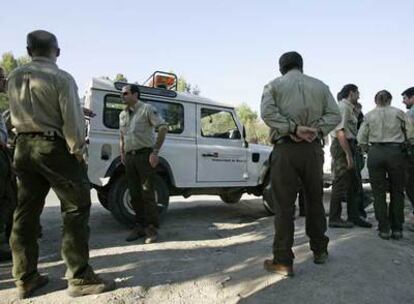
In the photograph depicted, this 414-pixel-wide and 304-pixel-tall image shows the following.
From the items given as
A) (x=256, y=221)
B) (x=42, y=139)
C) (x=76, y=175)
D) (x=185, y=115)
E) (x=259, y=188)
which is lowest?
(x=256, y=221)

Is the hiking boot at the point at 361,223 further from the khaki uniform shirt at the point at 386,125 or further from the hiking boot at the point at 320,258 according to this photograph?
the hiking boot at the point at 320,258

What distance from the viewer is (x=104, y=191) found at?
6152 mm

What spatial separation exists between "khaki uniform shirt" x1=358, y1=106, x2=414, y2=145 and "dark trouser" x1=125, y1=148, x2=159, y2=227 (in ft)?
9.02

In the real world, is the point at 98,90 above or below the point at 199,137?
above

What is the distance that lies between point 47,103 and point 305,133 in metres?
2.07

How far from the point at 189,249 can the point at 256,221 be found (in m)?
2.19

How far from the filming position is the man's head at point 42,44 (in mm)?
3234

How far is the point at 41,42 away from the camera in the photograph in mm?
3238

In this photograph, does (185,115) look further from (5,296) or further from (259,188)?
(5,296)

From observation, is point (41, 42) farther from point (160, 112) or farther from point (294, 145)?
point (160, 112)

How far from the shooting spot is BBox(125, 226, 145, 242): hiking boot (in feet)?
17.3

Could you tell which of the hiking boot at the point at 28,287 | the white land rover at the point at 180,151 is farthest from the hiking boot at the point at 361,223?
the hiking boot at the point at 28,287

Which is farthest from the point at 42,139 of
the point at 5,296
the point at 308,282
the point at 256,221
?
the point at 256,221

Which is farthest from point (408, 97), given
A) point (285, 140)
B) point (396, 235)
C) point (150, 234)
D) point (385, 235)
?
point (150, 234)
